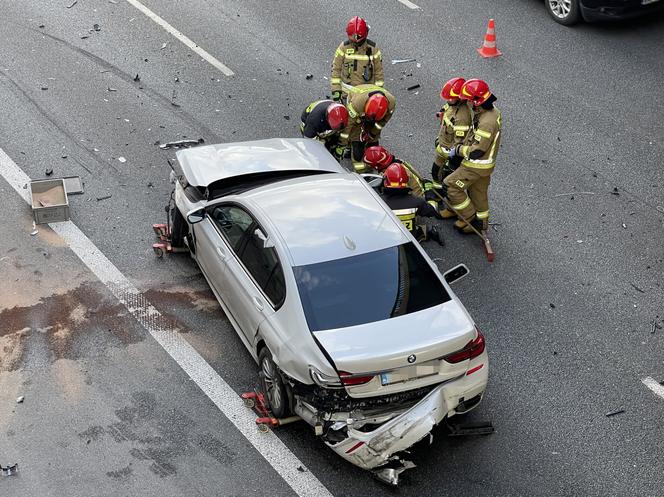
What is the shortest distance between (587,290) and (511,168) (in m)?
2.34

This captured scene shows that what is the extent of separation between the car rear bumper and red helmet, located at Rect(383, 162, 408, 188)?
6.21m

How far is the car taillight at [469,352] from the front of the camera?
23.6 feet

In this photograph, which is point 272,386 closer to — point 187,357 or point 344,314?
point 344,314

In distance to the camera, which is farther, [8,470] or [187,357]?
[187,357]

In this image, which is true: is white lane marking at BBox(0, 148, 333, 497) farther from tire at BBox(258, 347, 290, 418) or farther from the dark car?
the dark car

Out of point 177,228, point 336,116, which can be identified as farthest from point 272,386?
point 336,116

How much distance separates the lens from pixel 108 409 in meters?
7.89

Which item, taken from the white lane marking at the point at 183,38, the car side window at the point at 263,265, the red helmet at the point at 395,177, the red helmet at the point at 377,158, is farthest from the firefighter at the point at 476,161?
the white lane marking at the point at 183,38

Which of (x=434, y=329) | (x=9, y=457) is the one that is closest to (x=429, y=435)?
(x=434, y=329)

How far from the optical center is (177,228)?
9.50 m

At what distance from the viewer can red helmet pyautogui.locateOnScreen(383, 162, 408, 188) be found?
30.1 ft

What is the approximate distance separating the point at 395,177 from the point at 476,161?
1.08 metres

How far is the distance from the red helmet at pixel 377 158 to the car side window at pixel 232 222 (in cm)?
198

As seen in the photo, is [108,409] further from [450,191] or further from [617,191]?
[617,191]
